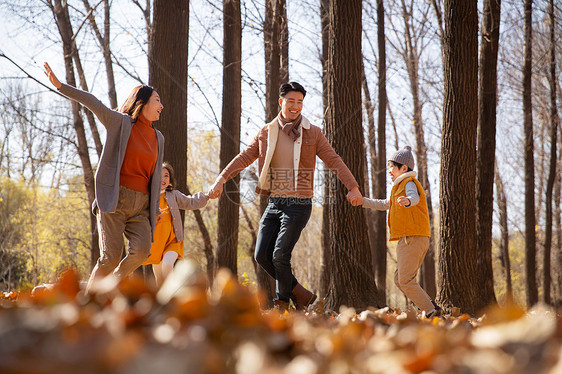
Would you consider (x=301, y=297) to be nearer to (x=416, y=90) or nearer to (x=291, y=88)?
(x=291, y=88)

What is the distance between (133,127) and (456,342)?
4.29 meters

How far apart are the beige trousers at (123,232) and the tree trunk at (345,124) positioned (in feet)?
10.1

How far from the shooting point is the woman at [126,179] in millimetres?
4863

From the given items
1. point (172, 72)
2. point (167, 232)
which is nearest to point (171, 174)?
point (167, 232)

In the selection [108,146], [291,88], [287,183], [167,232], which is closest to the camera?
[108,146]

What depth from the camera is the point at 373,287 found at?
728 centimetres

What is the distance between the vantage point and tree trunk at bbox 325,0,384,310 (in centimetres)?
739

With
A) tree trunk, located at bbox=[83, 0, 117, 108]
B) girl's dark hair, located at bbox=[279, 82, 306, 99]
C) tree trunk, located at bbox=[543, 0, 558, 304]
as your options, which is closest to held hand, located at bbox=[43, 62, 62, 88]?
girl's dark hair, located at bbox=[279, 82, 306, 99]

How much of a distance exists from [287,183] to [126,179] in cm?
171

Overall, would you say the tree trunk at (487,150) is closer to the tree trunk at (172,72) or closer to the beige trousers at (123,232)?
the tree trunk at (172,72)

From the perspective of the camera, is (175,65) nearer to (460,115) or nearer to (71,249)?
(460,115)

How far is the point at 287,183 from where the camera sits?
5875mm

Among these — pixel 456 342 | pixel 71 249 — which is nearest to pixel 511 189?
pixel 71 249

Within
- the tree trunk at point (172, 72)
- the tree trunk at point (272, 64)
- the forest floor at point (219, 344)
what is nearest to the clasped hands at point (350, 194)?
the tree trunk at point (172, 72)
